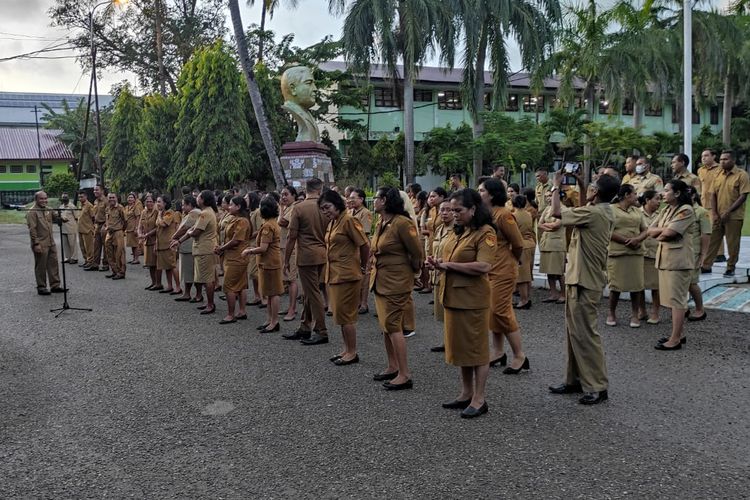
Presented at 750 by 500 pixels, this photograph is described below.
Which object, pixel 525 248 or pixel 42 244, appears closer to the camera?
pixel 525 248

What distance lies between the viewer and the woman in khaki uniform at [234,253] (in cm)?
835

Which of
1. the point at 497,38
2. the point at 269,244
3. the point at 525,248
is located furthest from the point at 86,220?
the point at 497,38

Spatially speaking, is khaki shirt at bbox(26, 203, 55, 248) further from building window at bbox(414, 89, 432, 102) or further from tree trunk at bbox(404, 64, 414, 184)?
building window at bbox(414, 89, 432, 102)

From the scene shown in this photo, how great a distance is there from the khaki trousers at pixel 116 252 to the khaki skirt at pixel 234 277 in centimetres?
594

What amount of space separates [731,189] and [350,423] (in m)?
7.51

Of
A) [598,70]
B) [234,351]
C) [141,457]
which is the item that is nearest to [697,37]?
[598,70]

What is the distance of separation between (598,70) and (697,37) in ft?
24.6

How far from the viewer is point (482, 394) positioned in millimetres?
4855

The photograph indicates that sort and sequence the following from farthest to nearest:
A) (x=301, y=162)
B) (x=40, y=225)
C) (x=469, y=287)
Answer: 1. (x=301, y=162)
2. (x=40, y=225)
3. (x=469, y=287)

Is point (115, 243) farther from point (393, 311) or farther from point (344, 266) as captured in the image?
point (393, 311)

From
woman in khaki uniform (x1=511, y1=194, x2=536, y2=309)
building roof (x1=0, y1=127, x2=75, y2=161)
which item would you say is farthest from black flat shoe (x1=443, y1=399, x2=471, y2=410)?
building roof (x1=0, y1=127, x2=75, y2=161)

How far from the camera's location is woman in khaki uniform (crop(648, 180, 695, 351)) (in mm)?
6523

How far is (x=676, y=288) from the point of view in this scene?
657cm

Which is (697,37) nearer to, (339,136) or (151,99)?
(339,136)
